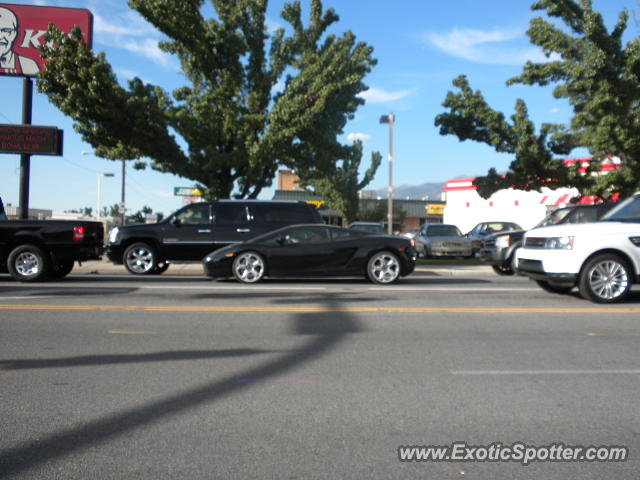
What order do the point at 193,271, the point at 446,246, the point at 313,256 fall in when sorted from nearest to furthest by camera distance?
the point at 313,256 < the point at 193,271 < the point at 446,246

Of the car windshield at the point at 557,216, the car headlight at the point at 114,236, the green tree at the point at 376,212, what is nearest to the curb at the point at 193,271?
the car headlight at the point at 114,236

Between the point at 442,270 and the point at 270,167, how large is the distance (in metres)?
8.89

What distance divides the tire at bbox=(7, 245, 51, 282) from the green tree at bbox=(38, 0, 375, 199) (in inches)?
291

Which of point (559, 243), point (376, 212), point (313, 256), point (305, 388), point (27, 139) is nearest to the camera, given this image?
point (305, 388)

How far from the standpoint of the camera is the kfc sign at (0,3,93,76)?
2286 centimetres

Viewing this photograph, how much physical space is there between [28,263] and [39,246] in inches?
17.3

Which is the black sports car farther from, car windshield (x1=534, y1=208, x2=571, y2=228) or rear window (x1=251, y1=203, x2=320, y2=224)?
car windshield (x1=534, y1=208, x2=571, y2=228)

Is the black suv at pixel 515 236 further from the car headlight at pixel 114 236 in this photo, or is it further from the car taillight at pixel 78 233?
the car headlight at pixel 114 236

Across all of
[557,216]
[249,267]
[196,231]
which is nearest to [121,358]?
[249,267]

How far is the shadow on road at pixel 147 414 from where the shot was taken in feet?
11.5

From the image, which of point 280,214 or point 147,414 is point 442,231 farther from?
point 147,414

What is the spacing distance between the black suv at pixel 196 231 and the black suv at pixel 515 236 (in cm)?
464

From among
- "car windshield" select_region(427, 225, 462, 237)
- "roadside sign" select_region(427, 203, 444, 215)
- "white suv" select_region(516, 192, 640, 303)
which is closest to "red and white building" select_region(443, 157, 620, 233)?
"car windshield" select_region(427, 225, 462, 237)

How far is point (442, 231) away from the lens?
23797 millimetres
